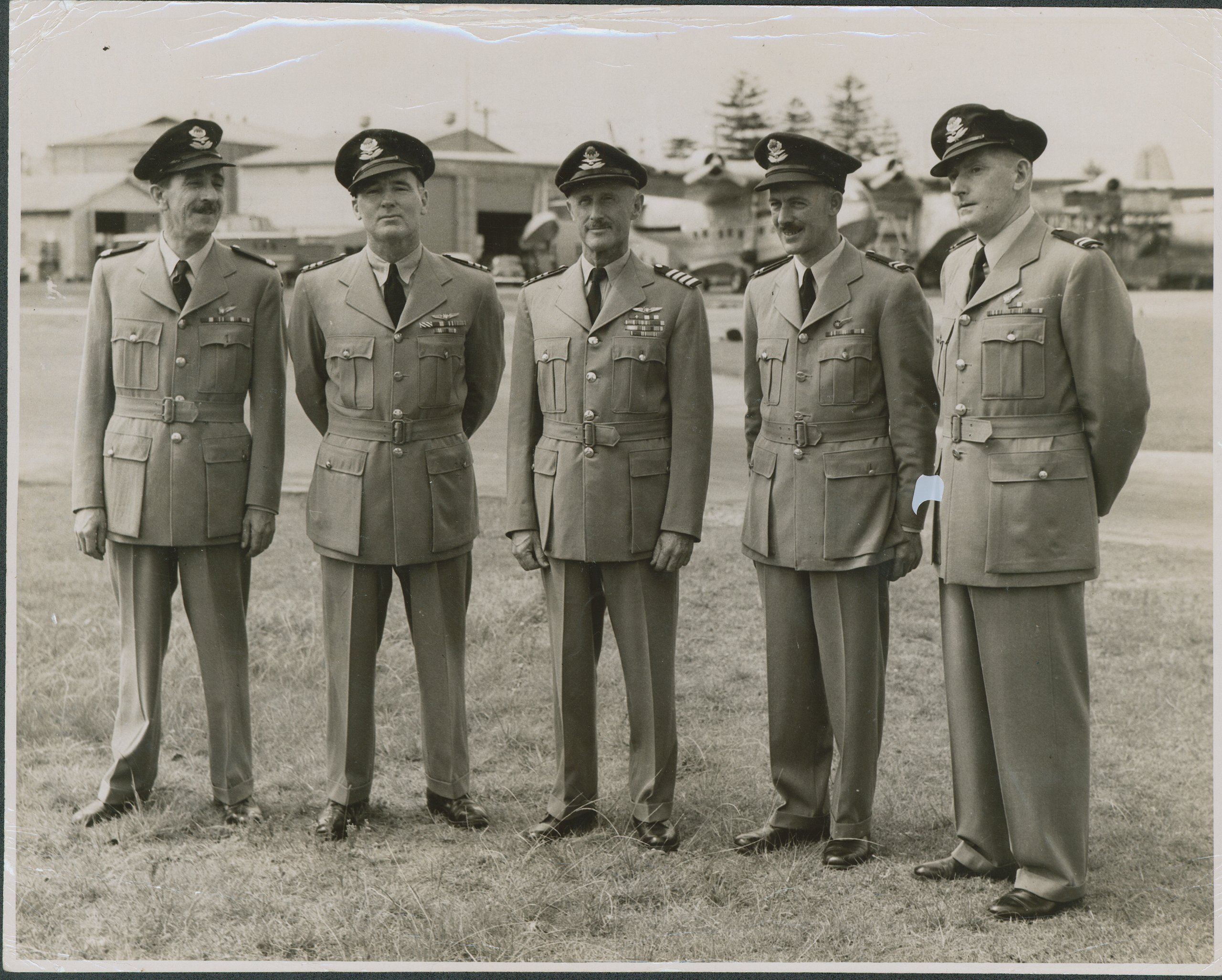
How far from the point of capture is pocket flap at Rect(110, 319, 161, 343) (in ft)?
15.9

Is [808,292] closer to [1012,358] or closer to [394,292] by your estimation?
[1012,358]

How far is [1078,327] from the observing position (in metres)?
4.08

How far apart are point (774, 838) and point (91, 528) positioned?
2.99 metres

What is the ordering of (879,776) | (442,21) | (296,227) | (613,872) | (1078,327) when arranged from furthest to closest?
(296,227)
(879,776)
(442,21)
(613,872)
(1078,327)

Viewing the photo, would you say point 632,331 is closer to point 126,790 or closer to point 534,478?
point 534,478

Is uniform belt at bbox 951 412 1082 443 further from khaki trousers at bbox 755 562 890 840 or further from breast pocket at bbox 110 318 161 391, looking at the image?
breast pocket at bbox 110 318 161 391

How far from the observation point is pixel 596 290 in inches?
189

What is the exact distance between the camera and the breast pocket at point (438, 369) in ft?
15.7

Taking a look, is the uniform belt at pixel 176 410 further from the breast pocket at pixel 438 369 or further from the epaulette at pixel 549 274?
the epaulette at pixel 549 274

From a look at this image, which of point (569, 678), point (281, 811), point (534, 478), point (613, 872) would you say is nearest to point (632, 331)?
point (534, 478)

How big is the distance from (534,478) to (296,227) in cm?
247

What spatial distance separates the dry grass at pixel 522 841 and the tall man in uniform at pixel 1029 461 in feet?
1.51

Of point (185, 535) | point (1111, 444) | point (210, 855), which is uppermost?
point (1111, 444)

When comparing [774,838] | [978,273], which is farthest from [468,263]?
[774,838]
